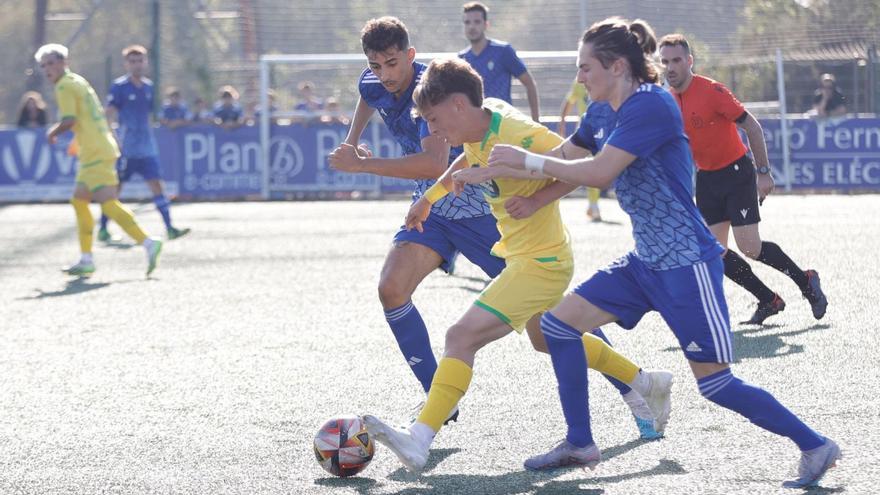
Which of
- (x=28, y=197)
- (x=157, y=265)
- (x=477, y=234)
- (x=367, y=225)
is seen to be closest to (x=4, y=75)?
(x=28, y=197)

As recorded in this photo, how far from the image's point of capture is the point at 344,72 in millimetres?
25078

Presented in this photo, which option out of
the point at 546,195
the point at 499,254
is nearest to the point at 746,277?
the point at 499,254

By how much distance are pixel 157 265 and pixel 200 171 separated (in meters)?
9.63

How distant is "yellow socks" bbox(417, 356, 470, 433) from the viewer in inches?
186

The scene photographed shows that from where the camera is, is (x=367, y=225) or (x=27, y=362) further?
(x=367, y=225)

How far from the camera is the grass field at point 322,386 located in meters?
4.74

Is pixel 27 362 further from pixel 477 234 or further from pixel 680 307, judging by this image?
pixel 680 307

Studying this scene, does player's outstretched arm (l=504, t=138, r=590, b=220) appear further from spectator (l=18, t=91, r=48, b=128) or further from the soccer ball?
spectator (l=18, t=91, r=48, b=128)

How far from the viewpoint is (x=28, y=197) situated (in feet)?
72.9

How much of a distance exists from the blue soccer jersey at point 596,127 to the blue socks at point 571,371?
2.06 ft

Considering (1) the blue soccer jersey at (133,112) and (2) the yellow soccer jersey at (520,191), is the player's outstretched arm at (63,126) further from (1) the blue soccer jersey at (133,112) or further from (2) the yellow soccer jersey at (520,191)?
(2) the yellow soccer jersey at (520,191)

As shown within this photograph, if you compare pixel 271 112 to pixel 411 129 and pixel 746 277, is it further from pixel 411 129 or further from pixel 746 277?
pixel 411 129

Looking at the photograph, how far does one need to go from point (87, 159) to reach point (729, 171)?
6.43 meters

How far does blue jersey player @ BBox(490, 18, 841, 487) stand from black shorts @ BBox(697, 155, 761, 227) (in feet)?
12.1
